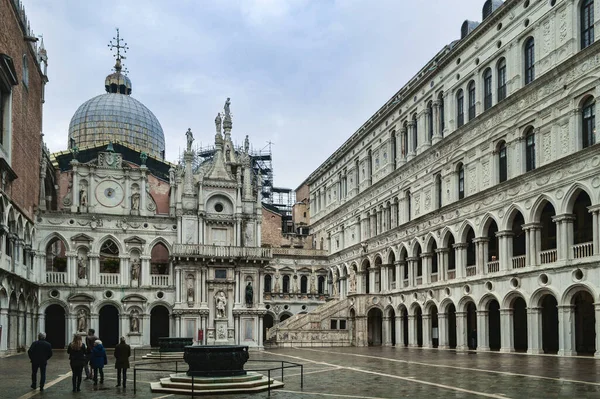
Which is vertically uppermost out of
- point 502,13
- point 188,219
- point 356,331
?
point 502,13

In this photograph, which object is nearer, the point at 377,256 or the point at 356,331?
the point at 356,331

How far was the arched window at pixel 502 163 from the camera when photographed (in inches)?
1623

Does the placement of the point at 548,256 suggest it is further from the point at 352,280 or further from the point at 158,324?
the point at 158,324

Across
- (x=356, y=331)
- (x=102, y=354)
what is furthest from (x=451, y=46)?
(x=102, y=354)

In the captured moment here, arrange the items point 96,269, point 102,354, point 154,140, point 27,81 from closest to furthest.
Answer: point 102,354, point 27,81, point 96,269, point 154,140

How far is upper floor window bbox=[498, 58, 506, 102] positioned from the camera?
41.7 metres

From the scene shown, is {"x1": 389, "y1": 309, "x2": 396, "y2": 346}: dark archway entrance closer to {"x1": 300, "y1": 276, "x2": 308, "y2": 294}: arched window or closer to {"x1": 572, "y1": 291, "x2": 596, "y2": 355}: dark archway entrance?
{"x1": 300, "y1": 276, "x2": 308, "y2": 294}: arched window

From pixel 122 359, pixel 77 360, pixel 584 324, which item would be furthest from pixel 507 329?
pixel 77 360

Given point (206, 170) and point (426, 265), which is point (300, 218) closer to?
point (206, 170)

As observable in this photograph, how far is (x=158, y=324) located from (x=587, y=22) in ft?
122

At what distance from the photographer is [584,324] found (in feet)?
136

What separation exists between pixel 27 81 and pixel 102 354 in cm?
2761

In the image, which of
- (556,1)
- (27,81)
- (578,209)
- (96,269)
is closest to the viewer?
(556,1)

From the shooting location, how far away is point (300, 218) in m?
84.3
